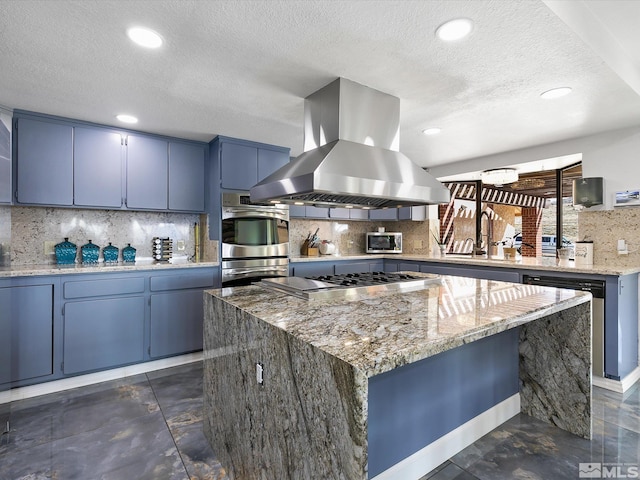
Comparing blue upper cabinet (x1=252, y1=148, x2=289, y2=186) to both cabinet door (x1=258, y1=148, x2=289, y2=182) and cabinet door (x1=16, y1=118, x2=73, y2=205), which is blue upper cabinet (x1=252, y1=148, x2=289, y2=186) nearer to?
cabinet door (x1=258, y1=148, x2=289, y2=182)

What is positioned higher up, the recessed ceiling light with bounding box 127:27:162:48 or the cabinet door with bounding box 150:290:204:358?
the recessed ceiling light with bounding box 127:27:162:48

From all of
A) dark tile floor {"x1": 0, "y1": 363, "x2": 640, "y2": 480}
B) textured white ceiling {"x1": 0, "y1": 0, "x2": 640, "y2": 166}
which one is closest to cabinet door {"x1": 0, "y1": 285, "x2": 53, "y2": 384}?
dark tile floor {"x1": 0, "y1": 363, "x2": 640, "y2": 480}

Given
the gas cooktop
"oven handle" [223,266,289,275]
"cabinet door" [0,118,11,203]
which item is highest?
"cabinet door" [0,118,11,203]

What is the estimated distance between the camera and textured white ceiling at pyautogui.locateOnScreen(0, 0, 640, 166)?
162 cm

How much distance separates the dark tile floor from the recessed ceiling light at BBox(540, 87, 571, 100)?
2260 millimetres

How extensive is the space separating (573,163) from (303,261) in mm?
3348

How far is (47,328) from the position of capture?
2.68m

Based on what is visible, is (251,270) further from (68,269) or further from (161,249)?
(68,269)

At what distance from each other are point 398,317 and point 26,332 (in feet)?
9.31

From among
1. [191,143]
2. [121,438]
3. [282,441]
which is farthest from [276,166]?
[282,441]

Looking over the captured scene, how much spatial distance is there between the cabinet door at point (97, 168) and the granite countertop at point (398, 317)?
2020 mm

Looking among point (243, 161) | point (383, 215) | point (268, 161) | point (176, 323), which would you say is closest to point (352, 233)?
point (383, 215)

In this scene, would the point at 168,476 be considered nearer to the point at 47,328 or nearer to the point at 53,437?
the point at 53,437

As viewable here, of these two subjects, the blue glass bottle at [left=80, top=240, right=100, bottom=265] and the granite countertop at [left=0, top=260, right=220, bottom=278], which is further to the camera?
the blue glass bottle at [left=80, top=240, right=100, bottom=265]
